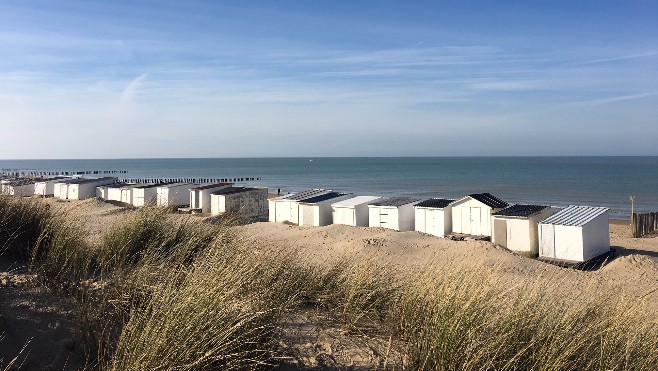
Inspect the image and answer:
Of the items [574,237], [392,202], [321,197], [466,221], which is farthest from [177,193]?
[574,237]

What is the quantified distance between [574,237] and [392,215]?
8.33 meters

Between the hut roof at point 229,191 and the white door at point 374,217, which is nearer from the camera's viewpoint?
the white door at point 374,217

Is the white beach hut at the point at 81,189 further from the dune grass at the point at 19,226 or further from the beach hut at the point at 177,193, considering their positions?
the dune grass at the point at 19,226

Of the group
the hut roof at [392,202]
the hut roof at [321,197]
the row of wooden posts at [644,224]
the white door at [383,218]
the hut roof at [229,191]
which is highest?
the hut roof at [229,191]

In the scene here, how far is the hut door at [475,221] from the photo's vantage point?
21550mm

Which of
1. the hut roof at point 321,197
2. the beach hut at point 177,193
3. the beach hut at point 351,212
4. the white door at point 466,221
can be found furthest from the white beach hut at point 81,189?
the white door at point 466,221

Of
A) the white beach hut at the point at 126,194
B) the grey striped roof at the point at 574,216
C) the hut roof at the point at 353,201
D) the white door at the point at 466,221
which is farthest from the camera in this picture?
the white beach hut at the point at 126,194

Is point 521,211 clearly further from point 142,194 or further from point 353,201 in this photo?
point 142,194

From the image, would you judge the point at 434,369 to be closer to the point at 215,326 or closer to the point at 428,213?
the point at 215,326

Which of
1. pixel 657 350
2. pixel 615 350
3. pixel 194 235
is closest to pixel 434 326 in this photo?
pixel 615 350

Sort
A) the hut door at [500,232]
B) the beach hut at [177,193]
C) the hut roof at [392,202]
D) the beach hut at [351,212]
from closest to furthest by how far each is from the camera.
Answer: the hut door at [500,232], the hut roof at [392,202], the beach hut at [351,212], the beach hut at [177,193]

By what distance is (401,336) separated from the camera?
4699 mm

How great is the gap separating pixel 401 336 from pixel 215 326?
1.95 m

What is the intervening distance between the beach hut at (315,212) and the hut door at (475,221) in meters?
7.54
